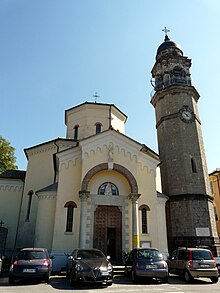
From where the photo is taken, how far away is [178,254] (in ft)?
39.8

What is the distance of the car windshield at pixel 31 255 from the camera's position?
10030mm

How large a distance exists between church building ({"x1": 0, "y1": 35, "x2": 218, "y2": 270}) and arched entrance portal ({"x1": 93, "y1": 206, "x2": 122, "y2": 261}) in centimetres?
6

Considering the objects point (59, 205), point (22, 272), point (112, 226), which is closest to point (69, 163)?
point (59, 205)

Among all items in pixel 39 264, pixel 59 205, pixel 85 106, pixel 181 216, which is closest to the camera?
pixel 39 264

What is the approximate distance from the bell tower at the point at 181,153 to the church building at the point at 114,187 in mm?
82

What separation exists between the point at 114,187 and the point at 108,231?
9.70 ft

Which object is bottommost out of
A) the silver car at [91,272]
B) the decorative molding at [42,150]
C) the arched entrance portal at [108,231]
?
the silver car at [91,272]

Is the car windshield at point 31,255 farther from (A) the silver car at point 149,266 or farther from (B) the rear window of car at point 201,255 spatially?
(B) the rear window of car at point 201,255

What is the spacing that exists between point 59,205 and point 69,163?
9.71 feet

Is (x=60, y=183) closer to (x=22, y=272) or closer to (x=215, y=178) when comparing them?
(x=22, y=272)

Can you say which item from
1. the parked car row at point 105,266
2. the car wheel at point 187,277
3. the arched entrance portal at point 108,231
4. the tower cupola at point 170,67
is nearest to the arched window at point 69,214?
the arched entrance portal at point 108,231

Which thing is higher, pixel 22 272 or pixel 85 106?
pixel 85 106

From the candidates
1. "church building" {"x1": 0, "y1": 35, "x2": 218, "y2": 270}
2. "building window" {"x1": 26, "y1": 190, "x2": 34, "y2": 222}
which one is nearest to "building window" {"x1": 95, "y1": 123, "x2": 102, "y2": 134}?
"church building" {"x1": 0, "y1": 35, "x2": 218, "y2": 270}

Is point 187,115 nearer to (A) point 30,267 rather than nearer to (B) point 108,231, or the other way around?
(B) point 108,231
